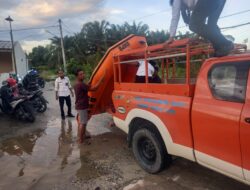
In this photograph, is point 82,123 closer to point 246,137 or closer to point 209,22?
point 209,22

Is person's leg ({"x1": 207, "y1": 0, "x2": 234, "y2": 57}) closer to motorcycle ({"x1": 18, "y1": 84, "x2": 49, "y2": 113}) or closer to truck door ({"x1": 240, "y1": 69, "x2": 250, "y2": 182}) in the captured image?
truck door ({"x1": 240, "y1": 69, "x2": 250, "y2": 182})

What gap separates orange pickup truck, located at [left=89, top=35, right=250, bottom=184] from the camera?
10.7 ft

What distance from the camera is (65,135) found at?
761cm

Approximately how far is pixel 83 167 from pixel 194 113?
2.51 metres

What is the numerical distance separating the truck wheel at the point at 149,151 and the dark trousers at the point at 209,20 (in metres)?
1.72

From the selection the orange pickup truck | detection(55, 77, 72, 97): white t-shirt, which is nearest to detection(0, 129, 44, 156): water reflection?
detection(55, 77, 72, 97): white t-shirt

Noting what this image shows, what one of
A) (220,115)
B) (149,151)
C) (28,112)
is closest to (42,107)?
(28,112)

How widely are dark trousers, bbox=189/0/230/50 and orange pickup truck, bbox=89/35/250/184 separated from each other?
7.4 inches

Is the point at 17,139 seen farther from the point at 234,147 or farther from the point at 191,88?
the point at 234,147

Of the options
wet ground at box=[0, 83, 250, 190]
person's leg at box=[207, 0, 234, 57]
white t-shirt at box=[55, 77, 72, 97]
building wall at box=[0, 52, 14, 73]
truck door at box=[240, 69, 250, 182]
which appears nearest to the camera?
truck door at box=[240, 69, 250, 182]

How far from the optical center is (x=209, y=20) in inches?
152

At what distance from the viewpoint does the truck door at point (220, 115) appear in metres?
3.25

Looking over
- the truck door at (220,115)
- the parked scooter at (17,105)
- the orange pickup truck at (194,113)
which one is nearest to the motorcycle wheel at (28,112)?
the parked scooter at (17,105)

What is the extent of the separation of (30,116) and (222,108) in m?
7.11
